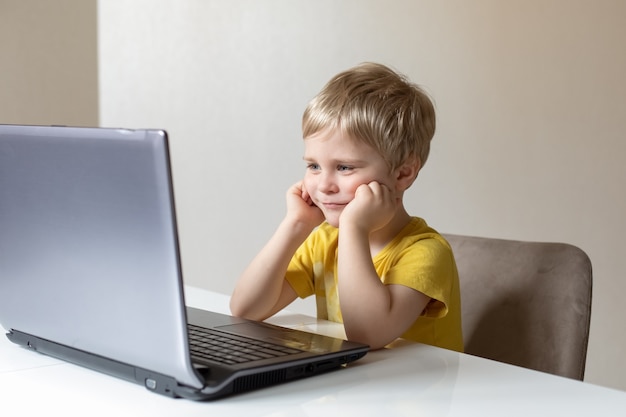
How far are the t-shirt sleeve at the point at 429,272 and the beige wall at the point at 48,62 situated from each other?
8.32 ft

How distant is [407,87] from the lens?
1339mm

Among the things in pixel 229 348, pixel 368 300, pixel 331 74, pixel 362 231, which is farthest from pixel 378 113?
pixel 331 74

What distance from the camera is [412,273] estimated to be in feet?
3.74

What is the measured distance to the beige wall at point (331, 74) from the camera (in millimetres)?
2312

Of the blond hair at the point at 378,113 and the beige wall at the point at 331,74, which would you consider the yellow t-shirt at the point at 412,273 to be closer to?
Result: the blond hair at the point at 378,113

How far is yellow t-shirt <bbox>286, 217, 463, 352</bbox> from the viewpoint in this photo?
115 centimetres

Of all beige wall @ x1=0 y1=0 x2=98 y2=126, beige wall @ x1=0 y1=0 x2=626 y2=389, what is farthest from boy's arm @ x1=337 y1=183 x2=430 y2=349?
beige wall @ x1=0 y1=0 x2=98 y2=126

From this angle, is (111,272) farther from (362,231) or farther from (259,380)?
(362,231)

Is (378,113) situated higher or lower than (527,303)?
higher

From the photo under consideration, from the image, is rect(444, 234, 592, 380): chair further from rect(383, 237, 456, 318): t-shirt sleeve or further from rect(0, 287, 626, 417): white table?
rect(0, 287, 626, 417): white table

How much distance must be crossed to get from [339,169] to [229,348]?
424 millimetres

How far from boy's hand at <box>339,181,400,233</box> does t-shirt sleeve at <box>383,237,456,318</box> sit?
0.22 feet

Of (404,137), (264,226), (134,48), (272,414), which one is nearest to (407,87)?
(404,137)

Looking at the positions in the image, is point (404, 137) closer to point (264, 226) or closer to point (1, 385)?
point (1, 385)
